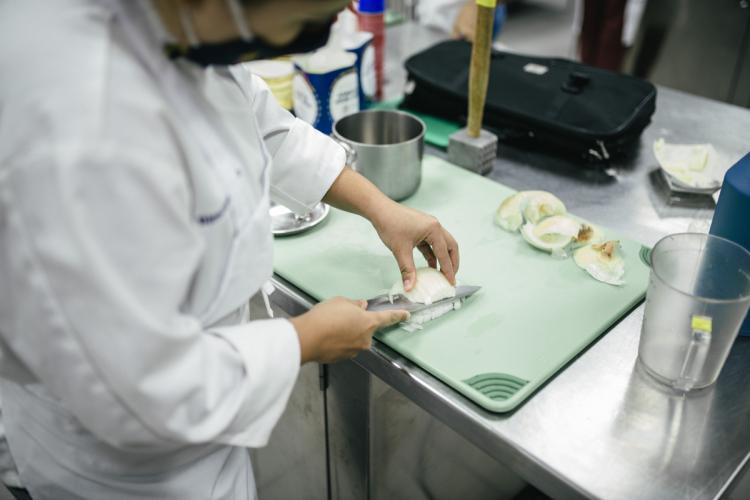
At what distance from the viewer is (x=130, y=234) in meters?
0.48

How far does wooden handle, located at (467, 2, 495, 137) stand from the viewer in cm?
112

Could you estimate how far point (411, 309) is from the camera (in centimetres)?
86

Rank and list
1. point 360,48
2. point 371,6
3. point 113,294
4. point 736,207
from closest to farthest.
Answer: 1. point 113,294
2. point 736,207
3. point 360,48
4. point 371,6

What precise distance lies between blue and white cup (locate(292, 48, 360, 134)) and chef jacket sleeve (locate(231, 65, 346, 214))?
0.36 meters

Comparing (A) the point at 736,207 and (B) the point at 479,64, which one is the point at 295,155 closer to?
(B) the point at 479,64

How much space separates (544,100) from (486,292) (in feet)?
1.91

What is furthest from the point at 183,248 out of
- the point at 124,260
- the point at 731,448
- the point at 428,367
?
the point at 731,448

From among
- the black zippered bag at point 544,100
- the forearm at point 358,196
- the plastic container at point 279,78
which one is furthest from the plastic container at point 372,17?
the forearm at point 358,196

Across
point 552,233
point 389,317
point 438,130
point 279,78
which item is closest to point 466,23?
point 438,130

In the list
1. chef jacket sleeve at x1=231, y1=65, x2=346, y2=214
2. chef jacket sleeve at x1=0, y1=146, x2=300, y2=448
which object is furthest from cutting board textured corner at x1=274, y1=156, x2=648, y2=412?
chef jacket sleeve at x1=0, y1=146, x2=300, y2=448

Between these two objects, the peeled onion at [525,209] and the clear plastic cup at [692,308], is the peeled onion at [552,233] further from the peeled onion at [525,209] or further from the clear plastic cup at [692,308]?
the clear plastic cup at [692,308]

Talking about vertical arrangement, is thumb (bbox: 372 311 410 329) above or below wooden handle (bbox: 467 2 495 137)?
below

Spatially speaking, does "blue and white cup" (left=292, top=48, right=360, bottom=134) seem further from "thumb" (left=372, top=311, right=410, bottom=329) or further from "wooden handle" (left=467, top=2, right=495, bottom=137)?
"thumb" (left=372, top=311, right=410, bottom=329)

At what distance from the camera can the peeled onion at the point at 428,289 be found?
87 centimetres
